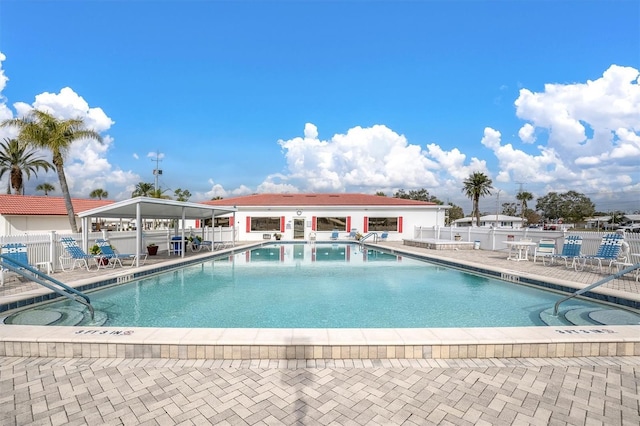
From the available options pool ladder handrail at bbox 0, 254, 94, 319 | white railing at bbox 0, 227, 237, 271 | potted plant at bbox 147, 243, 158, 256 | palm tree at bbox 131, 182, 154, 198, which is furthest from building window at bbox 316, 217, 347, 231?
palm tree at bbox 131, 182, 154, 198

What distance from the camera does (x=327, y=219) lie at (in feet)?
79.4

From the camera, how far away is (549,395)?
118 inches

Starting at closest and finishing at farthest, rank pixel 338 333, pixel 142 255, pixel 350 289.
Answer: pixel 338 333, pixel 350 289, pixel 142 255

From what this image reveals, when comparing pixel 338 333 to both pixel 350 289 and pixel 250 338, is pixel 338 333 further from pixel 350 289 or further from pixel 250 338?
pixel 350 289

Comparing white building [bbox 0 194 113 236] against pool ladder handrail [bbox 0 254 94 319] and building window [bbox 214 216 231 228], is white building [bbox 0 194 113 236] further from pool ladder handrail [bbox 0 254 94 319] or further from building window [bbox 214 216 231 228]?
pool ladder handrail [bbox 0 254 94 319]

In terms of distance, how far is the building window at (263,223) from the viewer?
24.0m

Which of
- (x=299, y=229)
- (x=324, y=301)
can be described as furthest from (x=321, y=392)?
(x=299, y=229)

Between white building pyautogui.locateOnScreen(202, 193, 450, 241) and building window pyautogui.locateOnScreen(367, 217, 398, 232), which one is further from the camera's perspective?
building window pyautogui.locateOnScreen(367, 217, 398, 232)

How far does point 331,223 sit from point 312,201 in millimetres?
2823

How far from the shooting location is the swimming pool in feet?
19.3

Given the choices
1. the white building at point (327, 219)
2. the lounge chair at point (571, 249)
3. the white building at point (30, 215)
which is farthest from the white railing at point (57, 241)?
the lounge chair at point (571, 249)

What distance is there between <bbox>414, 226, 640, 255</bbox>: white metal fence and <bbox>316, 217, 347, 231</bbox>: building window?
209 inches

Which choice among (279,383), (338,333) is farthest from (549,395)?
(279,383)

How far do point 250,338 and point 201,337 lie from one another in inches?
23.7
